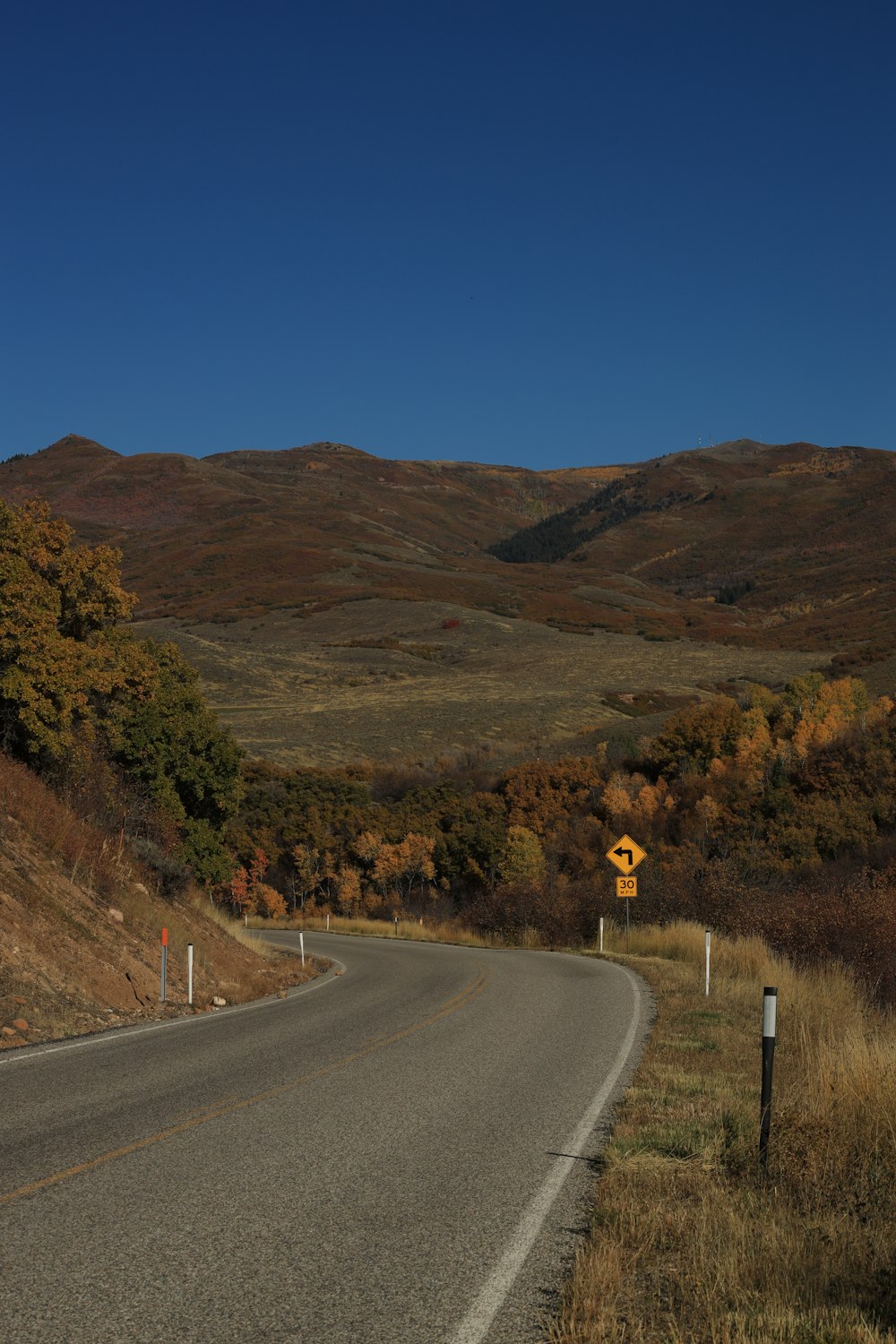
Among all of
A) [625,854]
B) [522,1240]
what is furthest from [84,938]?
[625,854]

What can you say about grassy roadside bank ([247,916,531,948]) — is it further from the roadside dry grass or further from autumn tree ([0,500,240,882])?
the roadside dry grass

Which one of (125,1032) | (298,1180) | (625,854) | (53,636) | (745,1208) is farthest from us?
(625,854)

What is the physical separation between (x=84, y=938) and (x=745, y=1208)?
12.4 m

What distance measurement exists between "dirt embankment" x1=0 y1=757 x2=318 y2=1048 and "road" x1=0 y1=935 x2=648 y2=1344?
1.27m

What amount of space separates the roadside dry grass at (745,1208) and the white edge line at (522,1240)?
27 cm

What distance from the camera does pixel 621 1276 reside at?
17.1 feet

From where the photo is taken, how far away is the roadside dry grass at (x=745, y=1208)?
15.4ft

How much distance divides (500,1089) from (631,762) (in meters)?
50.4

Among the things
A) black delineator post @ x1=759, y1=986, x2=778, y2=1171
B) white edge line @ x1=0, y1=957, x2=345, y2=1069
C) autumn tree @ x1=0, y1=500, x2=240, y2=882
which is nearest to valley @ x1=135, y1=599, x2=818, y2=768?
autumn tree @ x1=0, y1=500, x2=240, y2=882

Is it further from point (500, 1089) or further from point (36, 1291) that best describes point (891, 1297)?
point (500, 1089)

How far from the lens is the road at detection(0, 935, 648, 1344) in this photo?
487 cm

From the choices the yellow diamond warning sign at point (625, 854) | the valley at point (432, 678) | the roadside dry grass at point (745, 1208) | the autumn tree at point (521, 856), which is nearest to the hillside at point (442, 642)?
the valley at point (432, 678)

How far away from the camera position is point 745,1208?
243 inches

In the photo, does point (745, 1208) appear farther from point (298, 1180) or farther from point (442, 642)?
point (442, 642)
